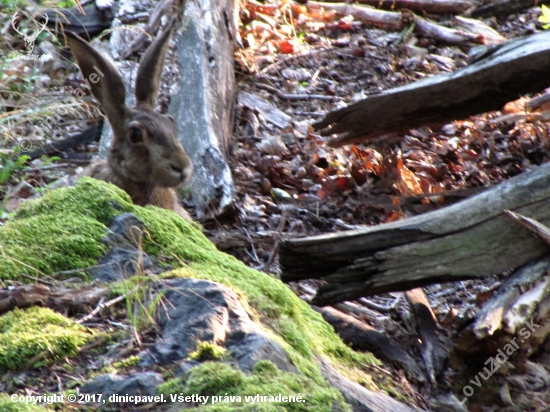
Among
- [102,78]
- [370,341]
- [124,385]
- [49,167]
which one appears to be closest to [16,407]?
[124,385]

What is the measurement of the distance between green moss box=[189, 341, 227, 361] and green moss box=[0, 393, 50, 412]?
2.00 ft

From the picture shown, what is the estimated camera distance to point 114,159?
611 centimetres

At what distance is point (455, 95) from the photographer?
5559 millimetres

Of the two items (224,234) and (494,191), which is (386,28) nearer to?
(224,234)


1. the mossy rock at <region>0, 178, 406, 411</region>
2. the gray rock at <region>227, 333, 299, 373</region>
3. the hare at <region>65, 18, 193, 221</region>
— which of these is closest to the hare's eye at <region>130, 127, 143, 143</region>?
the hare at <region>65, 18, 193, 221</region>

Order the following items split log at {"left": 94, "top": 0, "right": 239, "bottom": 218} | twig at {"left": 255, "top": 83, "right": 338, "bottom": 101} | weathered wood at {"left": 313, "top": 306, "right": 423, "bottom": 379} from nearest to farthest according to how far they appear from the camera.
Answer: weathered wood at {"left": 313, "top": 306, "right": 423, "bottom": 379} < split log at {"left": 94, "top": 0, "right": 239, "bottom": 218} < twig at {"left": 255, "top": 83, "right": 338, "bottom": 101}

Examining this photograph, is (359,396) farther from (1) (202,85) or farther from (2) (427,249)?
(1) (202,85)

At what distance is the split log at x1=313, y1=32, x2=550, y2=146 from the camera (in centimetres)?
529

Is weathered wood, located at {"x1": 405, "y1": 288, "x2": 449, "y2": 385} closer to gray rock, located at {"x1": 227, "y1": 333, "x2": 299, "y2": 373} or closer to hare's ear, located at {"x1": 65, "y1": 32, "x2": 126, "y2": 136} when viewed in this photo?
gray rock, located at {"x1": 227, "y1": 333, "x2": 299, "y2": 373}

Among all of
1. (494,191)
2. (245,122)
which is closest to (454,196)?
(494,191)

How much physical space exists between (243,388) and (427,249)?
80.4 inches

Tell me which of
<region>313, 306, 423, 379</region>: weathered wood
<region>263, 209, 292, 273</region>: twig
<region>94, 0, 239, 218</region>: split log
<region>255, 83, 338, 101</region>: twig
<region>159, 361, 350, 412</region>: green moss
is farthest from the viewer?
<region>255, 83, 338, 101</region>: twig

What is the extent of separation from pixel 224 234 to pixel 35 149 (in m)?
2.54

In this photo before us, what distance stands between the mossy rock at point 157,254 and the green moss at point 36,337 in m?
0.39
